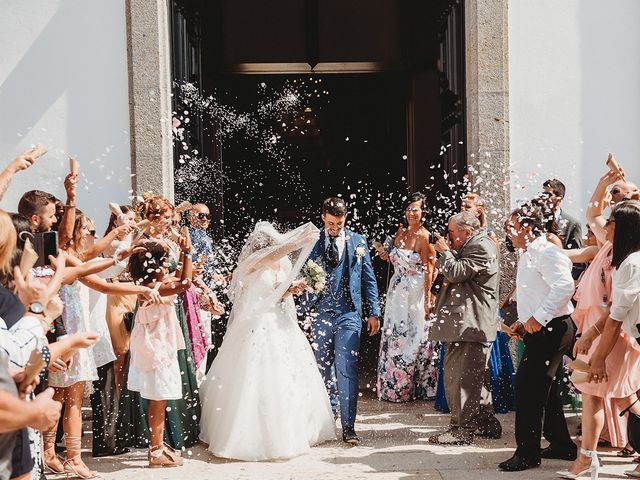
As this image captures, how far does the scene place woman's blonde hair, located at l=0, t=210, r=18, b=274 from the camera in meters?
3.10

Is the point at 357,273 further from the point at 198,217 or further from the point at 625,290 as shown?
the point at 625,290

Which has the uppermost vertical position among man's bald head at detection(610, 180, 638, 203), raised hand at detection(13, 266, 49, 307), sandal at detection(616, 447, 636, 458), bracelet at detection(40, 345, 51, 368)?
man's bald head at detection(610, 180, 638, 203)

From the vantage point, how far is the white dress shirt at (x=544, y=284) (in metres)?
5.41

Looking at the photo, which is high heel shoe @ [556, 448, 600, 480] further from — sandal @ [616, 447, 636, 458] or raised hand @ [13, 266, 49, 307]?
raised hand @ [13, 266, 49, 307]

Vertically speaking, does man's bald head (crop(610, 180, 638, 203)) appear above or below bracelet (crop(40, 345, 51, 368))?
above

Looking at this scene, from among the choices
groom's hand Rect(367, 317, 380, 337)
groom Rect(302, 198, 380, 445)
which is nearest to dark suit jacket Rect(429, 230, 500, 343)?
groom's hand Rect(367, 317, 380, 337)

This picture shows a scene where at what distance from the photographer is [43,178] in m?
7.88

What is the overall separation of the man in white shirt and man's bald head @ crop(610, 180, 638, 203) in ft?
2.64

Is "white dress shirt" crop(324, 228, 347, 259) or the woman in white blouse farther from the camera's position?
"white dress shirt" crop(324, 228, 347, 259)

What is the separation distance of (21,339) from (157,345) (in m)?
2.72

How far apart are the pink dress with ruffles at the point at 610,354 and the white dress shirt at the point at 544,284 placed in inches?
10.4

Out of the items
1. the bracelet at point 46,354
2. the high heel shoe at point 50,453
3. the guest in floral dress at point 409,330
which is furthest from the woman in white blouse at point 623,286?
the high heel shoe at point 50,453

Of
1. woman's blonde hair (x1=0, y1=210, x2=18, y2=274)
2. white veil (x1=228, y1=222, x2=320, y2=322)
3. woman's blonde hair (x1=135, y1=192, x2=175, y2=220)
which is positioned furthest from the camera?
white veil (x1=228, y1=222, x2=320, y2=322)

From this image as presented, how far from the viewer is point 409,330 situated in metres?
7.86
